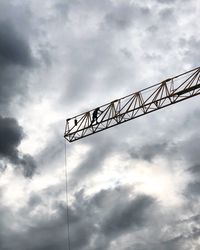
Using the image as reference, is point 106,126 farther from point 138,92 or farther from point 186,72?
point 186,72

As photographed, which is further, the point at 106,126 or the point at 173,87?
the point at 106,126

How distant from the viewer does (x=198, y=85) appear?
81.1 metres

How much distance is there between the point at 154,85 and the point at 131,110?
5708mm

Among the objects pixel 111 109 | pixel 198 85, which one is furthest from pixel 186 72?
pixel 111 109

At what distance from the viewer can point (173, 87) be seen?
82312 millimetres

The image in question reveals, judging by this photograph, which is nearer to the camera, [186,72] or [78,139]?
[186,72]

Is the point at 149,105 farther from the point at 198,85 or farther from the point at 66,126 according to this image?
the point at 66,126

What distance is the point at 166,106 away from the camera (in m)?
83.6

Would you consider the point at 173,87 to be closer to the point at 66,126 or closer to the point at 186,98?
the point at 186,98

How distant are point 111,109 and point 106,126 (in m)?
3.18

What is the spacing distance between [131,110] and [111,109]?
3.38 metres

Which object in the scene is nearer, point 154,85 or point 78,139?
point 154,85

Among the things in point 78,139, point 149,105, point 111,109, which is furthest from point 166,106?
point 78,139

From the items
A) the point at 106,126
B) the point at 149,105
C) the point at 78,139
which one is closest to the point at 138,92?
the point at 149,105
